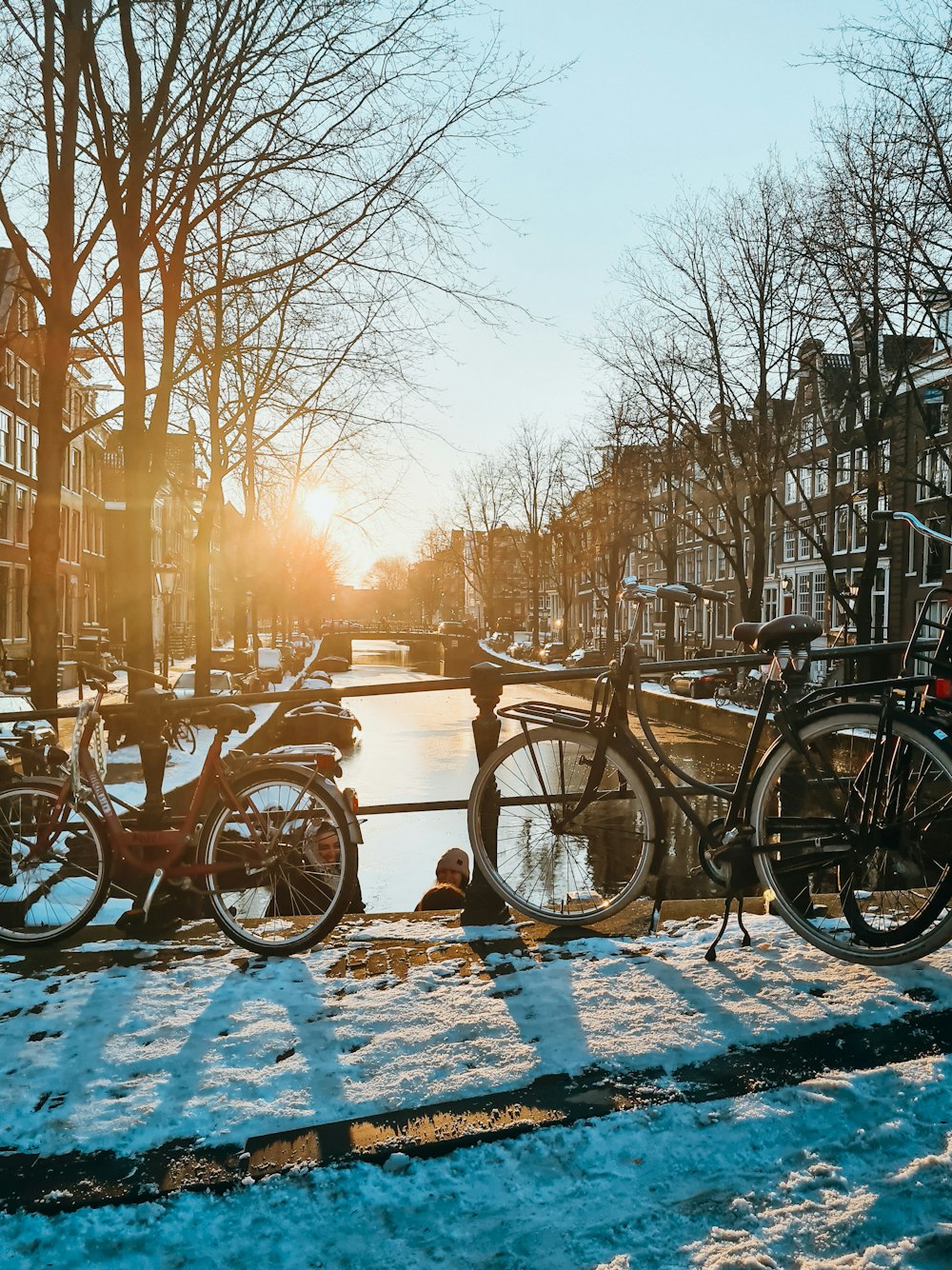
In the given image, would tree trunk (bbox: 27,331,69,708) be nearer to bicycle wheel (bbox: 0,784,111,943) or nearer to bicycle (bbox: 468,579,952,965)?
bicycle wheel (bbox: 0,784,111,943)

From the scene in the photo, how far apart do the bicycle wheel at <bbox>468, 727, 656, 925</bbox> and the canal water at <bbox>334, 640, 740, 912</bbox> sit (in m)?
0.20

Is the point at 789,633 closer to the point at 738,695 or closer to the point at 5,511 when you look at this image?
the point at 738,695

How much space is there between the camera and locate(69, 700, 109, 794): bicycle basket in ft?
12.7

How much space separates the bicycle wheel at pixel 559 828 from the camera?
3.60 meters

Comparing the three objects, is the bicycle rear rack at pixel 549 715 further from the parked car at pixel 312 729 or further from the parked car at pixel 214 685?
the parked car at pixel 214 685

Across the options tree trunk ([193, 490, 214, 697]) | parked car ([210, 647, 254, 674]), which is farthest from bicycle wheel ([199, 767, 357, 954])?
parked car ([210, 647, 254, 674])

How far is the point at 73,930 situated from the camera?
3795 millimetres

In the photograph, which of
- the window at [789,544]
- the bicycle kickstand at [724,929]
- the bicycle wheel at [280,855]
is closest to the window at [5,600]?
the bicycle wheel at [280,855]

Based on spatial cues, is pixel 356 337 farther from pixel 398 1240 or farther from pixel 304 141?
pixel 398 1240

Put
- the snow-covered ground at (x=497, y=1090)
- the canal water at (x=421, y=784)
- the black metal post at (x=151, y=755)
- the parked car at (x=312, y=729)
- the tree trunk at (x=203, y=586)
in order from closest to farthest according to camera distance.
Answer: the snow-covered ground at (x=497, y=1090)
the black metal post at (x=151, y=755)
the canal water at (x=421, y=784)
the parked car at (x=312, y=729)
the tree trunk at (x=203, y=586)

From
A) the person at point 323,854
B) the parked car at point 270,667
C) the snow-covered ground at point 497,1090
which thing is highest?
the person at point 323,854

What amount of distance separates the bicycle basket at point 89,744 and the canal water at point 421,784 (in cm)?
162

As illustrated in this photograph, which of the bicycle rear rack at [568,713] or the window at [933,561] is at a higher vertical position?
the window at [933,561]

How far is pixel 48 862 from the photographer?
3912 millimetres
